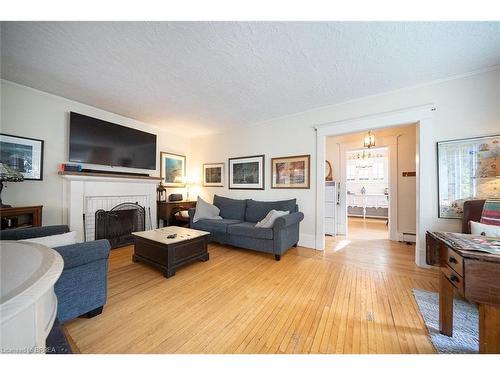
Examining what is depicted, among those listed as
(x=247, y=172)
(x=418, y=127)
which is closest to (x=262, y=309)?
(x=247, y=172)

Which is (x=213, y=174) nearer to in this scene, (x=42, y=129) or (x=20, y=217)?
(x=42, y=129)

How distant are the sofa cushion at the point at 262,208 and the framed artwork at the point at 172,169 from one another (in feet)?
7.10

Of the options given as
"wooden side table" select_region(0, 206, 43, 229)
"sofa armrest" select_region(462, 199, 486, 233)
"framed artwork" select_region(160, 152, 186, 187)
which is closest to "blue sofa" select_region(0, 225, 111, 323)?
"wooden side table" select_region(0, 206, 43, 229)

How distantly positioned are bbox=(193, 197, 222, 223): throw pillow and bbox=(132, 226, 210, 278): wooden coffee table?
37.0 inches

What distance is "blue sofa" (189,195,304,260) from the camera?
287 centimetres

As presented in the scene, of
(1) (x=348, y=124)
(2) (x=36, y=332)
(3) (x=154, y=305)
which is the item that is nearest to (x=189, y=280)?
(3) (x=154, y=305)

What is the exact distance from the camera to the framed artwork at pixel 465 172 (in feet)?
7.27

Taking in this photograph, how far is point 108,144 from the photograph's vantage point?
11.4ft

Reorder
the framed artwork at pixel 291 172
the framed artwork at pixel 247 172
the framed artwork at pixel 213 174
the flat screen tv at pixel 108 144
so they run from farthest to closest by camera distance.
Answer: the framed artwork at pixel 213 174, the framed artwork at pixel 247 172, the framed artwork at pixel 291 172, the flat screen tv at pixel 108 144

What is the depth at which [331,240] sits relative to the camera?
410 cm

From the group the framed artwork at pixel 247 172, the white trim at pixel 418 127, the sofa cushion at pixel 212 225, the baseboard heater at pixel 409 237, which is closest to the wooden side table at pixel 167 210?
the sofa cushion at pixel 212 225

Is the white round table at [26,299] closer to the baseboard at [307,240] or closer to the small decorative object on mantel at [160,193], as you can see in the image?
the baseboard at [307,240]

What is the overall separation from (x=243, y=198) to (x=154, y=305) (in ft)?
9.34

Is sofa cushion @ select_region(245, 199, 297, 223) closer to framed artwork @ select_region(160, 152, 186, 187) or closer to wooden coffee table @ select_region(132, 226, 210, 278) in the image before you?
wooden coffee table @ select_region(132, 226, 210, 278)
